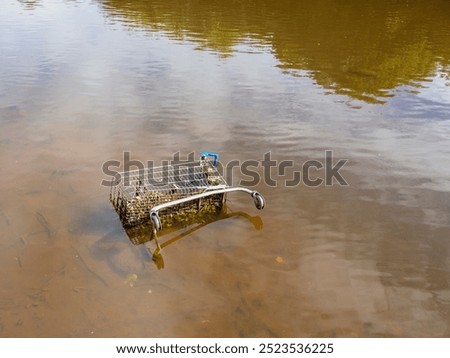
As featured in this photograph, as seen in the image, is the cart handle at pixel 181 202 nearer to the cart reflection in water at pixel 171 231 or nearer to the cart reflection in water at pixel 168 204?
the cart reflection in water at pixel 168 204

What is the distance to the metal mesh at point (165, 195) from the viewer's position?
801 cm

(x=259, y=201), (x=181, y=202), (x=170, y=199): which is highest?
(x=181, y=202)

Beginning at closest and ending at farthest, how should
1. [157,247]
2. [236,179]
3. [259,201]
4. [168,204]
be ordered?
[168,204], [157,247], [259,201], [236,179]

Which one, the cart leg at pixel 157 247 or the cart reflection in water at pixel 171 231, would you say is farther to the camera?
the cart reflection in water at pixel 171 231

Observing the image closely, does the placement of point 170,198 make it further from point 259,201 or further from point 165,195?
point 259,201

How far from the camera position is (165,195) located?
26.8ft

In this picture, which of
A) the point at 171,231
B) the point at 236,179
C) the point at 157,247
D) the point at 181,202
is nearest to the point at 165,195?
the point at 181,202

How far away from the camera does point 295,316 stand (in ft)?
21.4

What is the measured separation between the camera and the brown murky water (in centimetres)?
660

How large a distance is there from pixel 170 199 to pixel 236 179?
7.94 feet

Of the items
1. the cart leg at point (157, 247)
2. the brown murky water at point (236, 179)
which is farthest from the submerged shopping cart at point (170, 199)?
the brown murky water at point (236, 179)

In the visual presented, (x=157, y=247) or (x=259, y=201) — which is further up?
(x=259, y=201)

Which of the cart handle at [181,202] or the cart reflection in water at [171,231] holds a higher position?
the cart handle at [181,202]

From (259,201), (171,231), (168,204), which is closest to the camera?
(168,204)
